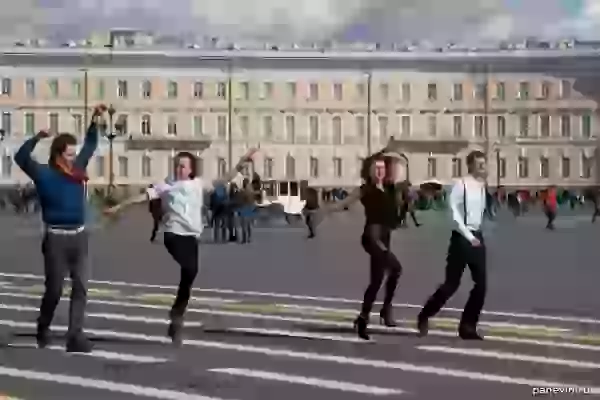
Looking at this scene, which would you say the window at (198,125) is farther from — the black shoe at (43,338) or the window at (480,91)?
the black shoe at (43,338)

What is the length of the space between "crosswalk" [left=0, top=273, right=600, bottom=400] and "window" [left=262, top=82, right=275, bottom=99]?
4.42 m

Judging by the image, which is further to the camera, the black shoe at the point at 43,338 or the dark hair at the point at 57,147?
the black shoe at the point at 43,338

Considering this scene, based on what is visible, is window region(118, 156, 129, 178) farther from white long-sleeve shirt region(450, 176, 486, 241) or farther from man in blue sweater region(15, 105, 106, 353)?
white long-sleeve shirt region(450, 176, 486, 241)

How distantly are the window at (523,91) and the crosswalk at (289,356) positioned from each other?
5375mm

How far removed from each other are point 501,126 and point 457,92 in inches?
55.3

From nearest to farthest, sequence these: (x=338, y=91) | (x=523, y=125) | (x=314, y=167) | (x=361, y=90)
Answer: (x=338, y=91), (x=361, y=90), (x=314, y=167), (x=523, y=125)

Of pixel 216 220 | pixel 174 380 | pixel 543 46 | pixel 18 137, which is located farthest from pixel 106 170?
pixel 174 380

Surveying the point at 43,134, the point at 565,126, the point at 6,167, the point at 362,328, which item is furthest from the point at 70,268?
the point at 565,126

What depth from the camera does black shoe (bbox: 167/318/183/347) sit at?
648 centimetres

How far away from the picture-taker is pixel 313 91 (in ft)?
40.1

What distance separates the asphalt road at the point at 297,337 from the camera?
209 inches

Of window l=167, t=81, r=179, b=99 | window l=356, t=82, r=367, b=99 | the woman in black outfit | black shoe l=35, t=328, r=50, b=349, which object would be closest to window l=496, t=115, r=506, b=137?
window l=356, t=82, r=367, b=99

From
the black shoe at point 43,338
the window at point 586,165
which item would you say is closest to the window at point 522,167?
the window at point 586,165

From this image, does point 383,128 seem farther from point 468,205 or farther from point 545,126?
point 468,205
